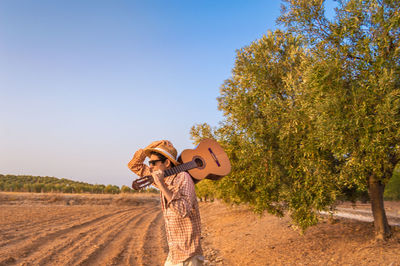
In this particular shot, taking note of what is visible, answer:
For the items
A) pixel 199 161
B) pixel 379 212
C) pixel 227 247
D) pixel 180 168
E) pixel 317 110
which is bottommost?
pixel 227 247

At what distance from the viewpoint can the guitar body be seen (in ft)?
13.3

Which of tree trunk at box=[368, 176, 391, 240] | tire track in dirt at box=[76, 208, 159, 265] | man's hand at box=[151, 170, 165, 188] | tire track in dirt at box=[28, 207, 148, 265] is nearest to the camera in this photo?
man's hand at box=[151, 170, 165, 188]

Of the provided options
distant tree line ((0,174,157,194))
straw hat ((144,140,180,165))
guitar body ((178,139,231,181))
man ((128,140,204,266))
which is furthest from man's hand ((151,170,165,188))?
distant tree line ((0,174,157,194))

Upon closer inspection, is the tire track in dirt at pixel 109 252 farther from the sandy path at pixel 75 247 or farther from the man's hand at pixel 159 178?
the man's hand at pixel 159 178

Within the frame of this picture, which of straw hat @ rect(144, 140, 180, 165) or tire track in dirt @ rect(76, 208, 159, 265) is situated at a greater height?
straw hat @ rect(144, 140, 180, 165)

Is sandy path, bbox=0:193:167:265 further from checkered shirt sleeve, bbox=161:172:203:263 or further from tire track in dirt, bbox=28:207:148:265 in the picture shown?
checkered shirt sleeve, bbox=161:172:203:263

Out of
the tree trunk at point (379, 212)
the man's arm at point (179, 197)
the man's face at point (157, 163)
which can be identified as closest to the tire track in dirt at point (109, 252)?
the man's face at point (157, 163)

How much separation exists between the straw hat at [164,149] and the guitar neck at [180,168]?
0.40ft

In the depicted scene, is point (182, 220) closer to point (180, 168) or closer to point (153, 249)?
point (180, 168)

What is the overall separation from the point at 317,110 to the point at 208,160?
18.7ft

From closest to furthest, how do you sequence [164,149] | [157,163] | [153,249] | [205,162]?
1. [164,149]
2. [157,163]
3. [205,162]
4. [153,249]

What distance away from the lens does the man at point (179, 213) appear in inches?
135

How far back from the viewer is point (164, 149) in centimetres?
387

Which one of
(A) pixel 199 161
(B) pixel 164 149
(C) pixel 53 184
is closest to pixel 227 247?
(A) pixel 199 161
